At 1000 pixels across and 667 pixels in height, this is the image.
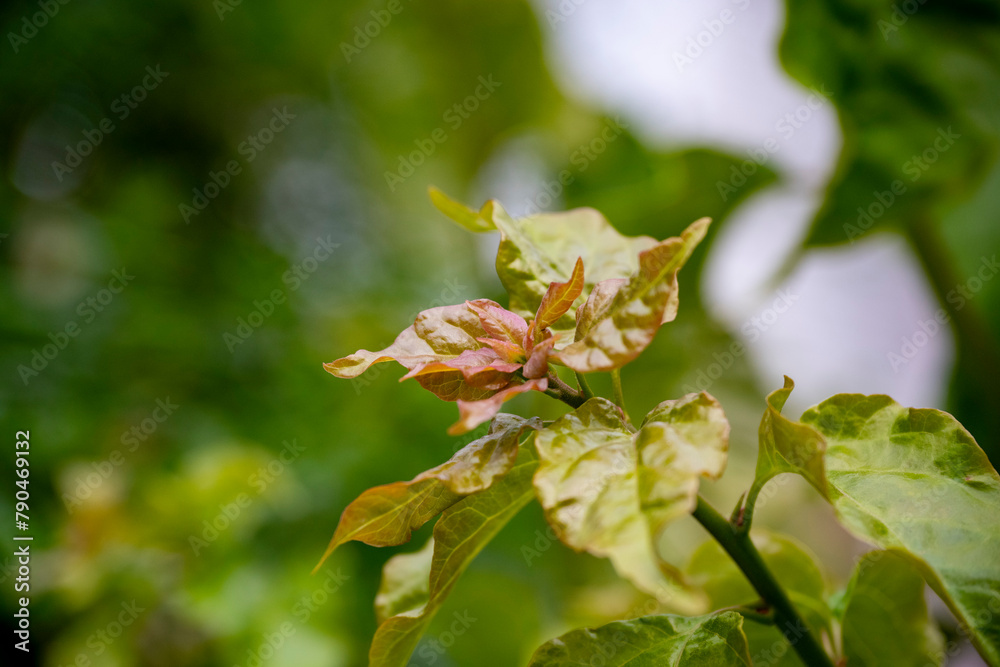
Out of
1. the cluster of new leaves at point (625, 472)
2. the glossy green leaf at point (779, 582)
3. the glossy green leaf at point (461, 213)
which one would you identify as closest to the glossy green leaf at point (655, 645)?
the cluster of new leaves at point (625, 472)

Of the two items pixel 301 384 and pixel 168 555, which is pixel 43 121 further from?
pixel 168 555

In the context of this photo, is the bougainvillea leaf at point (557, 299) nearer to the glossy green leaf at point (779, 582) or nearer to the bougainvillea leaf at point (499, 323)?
the bougainvillea leaf at point (499, 323)

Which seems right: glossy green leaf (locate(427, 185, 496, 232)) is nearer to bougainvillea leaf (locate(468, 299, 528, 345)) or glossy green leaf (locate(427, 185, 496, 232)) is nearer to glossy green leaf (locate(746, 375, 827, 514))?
bougainvillea leaf (locate(468, 299, 528, 345))

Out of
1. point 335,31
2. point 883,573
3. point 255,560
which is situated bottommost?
point 255,560

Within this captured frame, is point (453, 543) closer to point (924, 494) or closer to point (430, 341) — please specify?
point (430, 341)

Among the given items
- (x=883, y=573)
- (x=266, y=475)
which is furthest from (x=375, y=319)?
(x=883, y=573)

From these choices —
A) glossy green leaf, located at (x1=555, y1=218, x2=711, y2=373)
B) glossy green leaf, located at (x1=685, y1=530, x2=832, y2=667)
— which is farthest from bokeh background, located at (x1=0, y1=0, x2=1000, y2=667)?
glossy green leaf, located at (x1=555, y1=218, x2=711, y2=373)
